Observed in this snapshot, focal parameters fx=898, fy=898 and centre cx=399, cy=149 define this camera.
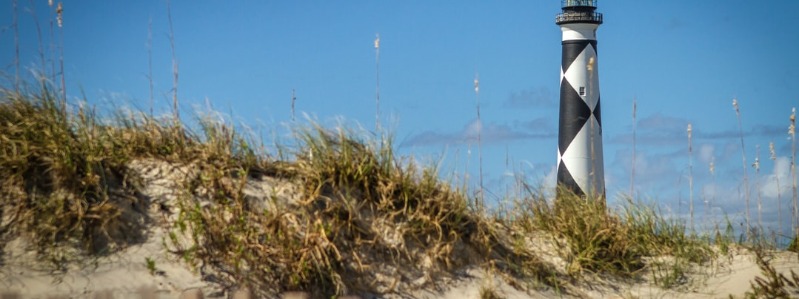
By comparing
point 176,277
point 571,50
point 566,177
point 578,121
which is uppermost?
point 571,50

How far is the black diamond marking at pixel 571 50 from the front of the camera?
54.4 feet

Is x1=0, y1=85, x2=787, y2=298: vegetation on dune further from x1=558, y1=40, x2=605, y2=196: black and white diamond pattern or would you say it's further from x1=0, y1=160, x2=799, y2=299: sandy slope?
x1=558, y1=40, x2=605, y2=196: black and white diamond pattern

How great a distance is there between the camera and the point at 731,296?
6492 mm

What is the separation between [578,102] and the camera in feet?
52.9

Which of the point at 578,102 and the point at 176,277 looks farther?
the point at 578,102

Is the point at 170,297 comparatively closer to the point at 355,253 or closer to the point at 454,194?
the point at 355,253

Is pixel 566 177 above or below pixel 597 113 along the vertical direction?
below

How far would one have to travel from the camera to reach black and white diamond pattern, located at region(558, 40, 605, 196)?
52.5 feet

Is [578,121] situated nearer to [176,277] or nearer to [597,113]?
[597,113]

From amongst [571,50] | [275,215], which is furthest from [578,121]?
[275,215]

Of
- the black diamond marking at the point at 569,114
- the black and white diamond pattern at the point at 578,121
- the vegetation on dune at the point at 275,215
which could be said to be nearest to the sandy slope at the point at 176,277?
the vegetation on dune at the point at 275,215

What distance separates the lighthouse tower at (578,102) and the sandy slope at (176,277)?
833cm

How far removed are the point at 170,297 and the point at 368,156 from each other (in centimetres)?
180

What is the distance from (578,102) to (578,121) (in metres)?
0.35
